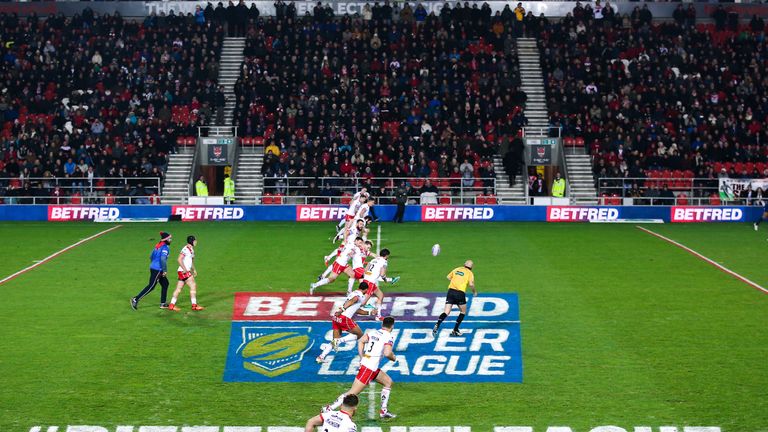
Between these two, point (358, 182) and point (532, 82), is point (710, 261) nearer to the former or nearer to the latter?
point (358, 182)

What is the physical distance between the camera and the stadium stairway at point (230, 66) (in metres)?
57.4

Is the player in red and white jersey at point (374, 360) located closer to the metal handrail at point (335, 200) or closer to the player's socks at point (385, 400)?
the player's socks at point (385, 400)

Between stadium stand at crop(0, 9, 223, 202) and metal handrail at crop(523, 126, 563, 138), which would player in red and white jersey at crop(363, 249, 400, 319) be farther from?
metal handrail at crop(523, 126, 563, 138)

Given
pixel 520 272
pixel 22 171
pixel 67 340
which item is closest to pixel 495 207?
pixel 520 272

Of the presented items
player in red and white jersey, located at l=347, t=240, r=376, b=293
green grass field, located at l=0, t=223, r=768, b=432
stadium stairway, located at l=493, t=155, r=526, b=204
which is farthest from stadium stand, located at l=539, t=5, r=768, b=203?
player in red and white jersey, located at l=347, t=240, r=376, b=293

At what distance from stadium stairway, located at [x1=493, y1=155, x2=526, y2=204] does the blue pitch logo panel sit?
21174mm

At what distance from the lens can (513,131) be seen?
53.2 metres

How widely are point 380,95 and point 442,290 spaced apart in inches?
1007

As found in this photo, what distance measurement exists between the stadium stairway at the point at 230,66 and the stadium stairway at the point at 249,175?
11.3ft

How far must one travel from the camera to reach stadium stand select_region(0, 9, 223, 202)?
50.8 meters

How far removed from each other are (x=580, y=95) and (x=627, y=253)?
Result: 1859 cm

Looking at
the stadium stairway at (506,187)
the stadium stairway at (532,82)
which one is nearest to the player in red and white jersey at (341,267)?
the stadium stairway at (506,187)

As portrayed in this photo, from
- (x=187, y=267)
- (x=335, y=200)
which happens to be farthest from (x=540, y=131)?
(x=187, y=267)

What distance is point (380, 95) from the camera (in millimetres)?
54812
